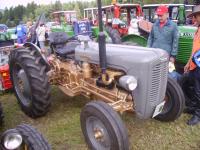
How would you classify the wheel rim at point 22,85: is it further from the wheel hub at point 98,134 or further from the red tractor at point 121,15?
the red tractor at point 121,15

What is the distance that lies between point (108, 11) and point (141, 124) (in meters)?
7.65

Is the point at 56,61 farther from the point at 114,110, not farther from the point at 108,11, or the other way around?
the point at 108,11

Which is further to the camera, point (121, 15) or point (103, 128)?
point (121, 15)

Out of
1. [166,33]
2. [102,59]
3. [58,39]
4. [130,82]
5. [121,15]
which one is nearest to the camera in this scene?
[130,82]

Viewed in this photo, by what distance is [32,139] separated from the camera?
87.7 inches

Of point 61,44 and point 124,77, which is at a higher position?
point 61,44

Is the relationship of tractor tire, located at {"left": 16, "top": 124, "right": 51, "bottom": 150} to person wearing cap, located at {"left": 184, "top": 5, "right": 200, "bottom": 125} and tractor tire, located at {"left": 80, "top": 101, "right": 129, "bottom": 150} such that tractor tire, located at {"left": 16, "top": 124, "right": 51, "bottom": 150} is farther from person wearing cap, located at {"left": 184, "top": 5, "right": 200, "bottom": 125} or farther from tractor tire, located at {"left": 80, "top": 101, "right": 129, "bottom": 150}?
person wearing cap, located at {"left": 184, "top": 5, "right": 200, "bottom": 125}

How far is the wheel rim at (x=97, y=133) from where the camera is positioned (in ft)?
9.98

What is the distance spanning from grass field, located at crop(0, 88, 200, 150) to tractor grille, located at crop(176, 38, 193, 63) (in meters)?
1.89

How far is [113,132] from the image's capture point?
9.20 feet

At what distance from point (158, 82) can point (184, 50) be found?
9.17ft

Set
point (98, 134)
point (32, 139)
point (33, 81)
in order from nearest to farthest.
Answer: point (32, 139), point (98, 134), point (33, 81)

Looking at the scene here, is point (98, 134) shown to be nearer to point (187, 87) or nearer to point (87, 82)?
point (87, 82)

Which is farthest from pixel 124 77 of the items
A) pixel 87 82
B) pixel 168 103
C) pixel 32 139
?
pixel 32 139
